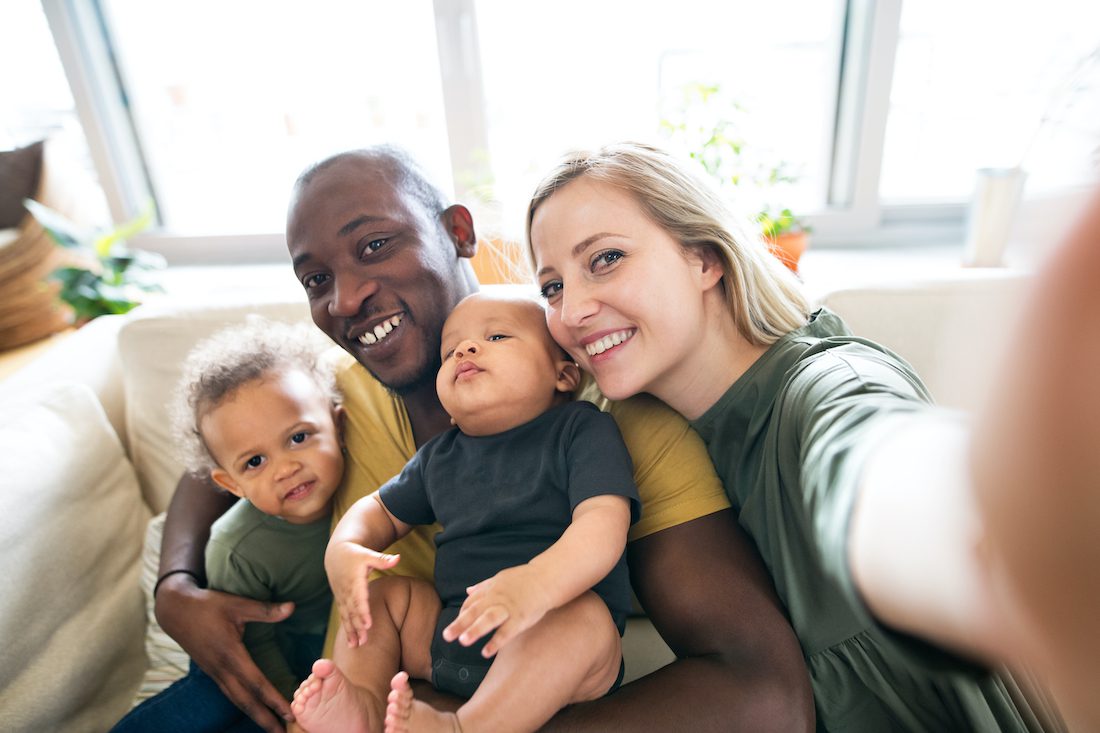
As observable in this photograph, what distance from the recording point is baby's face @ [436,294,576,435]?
41.8 inches

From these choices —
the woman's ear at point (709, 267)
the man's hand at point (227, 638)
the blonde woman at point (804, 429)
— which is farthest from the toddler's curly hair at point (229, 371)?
the woman's ear at point (709, 267)

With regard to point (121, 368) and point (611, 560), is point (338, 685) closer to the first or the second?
point (611, 560)

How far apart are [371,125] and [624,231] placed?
2178 mm

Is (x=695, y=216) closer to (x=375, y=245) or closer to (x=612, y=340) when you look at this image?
(x=612, y=340)

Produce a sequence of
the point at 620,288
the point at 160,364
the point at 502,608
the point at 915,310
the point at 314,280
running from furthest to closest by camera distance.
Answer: the point at 160,364 < the point at 915,310 < the point at 314,280 < the point at 620,288 < the point at 502,608

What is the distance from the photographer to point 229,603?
4.00 ft

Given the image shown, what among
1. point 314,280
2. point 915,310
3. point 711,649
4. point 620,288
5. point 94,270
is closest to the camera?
point 711,649

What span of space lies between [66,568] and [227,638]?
1.71 feet

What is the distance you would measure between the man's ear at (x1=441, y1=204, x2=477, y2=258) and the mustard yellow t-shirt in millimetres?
352

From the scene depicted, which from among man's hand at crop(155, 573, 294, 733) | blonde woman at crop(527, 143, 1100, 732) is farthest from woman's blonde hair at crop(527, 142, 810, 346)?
man's hand at crop(155, 573, 294, 733)

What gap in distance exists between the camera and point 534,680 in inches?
31.7

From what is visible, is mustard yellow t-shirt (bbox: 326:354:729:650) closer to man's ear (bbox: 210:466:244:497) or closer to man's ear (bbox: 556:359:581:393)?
man's ear (bbox: 556:359:581:393)

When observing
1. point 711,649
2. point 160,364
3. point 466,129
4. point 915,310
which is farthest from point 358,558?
point 466,129

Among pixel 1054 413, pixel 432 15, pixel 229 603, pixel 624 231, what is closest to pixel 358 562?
pixel 229 603
